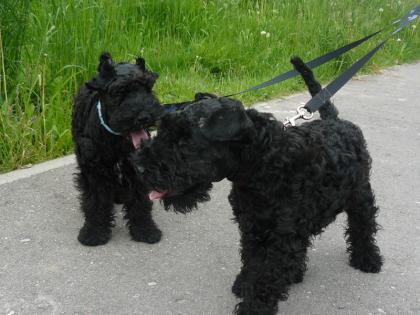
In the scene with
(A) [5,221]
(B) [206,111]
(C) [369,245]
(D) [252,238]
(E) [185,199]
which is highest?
(B) [206,111]

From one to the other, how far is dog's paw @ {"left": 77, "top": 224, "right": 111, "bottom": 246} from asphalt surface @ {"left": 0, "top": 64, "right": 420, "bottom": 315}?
5cm

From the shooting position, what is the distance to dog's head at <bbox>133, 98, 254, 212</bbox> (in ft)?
7.66

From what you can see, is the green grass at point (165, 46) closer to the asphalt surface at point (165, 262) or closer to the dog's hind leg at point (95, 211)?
the asphalt surface at point (165, 262)

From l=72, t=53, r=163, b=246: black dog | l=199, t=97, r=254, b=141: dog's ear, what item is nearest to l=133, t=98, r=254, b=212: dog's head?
l=199, t=97, r=254, b=141: dog's ear

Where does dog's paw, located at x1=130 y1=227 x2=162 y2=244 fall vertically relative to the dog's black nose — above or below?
below

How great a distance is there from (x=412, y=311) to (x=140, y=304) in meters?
1.49

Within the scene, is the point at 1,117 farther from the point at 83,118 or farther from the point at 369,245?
the point at 369,245

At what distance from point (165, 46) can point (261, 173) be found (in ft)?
14.4

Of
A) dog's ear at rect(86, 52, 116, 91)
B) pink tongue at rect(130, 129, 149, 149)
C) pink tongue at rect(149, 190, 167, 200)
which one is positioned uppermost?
dog's ear at rect(86, 52, 116, 91)

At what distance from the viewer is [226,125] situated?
2334 mm

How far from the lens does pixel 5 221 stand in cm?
367

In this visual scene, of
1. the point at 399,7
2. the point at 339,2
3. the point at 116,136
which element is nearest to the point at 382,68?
the point at 339,2

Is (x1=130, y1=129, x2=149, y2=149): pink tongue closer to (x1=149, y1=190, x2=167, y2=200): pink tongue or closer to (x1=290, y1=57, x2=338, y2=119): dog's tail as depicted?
Result: (x1=149, y1=190, x2=167, y2=200): pink tongue

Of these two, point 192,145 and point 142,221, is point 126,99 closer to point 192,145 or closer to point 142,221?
point 142,221
